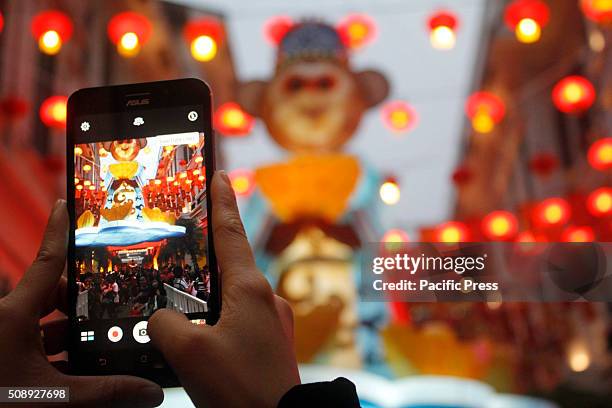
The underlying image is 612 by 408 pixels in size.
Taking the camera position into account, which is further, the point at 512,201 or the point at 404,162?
the point at 512,201

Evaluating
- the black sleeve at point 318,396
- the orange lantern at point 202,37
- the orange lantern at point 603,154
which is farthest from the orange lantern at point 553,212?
the black sleeve at point 318,396

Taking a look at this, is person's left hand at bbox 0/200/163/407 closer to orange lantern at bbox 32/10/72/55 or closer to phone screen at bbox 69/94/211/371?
phone screen at bbox 69/94/211/371

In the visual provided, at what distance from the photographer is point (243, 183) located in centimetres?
221

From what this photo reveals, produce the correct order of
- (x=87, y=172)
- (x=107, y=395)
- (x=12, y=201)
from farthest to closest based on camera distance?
(x=12, y=201), (x=87, y=172), (x=107, y=395)

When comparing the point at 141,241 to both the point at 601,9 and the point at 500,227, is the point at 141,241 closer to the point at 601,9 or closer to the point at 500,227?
the point at 601,9

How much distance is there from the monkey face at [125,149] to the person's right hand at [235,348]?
18 cm

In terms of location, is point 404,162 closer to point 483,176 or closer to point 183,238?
point 483,176

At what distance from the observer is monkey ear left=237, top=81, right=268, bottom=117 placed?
2207 mm

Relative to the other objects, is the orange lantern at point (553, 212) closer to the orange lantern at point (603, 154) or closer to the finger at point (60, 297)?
the orange lantern at point (603, 154)

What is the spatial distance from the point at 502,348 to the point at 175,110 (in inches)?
76.8

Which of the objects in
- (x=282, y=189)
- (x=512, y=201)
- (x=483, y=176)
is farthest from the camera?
(x=483, y=176)

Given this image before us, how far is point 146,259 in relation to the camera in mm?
524

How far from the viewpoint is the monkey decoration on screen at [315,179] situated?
1930mm

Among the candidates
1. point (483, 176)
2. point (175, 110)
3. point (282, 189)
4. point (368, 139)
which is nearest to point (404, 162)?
point (368, 139)
